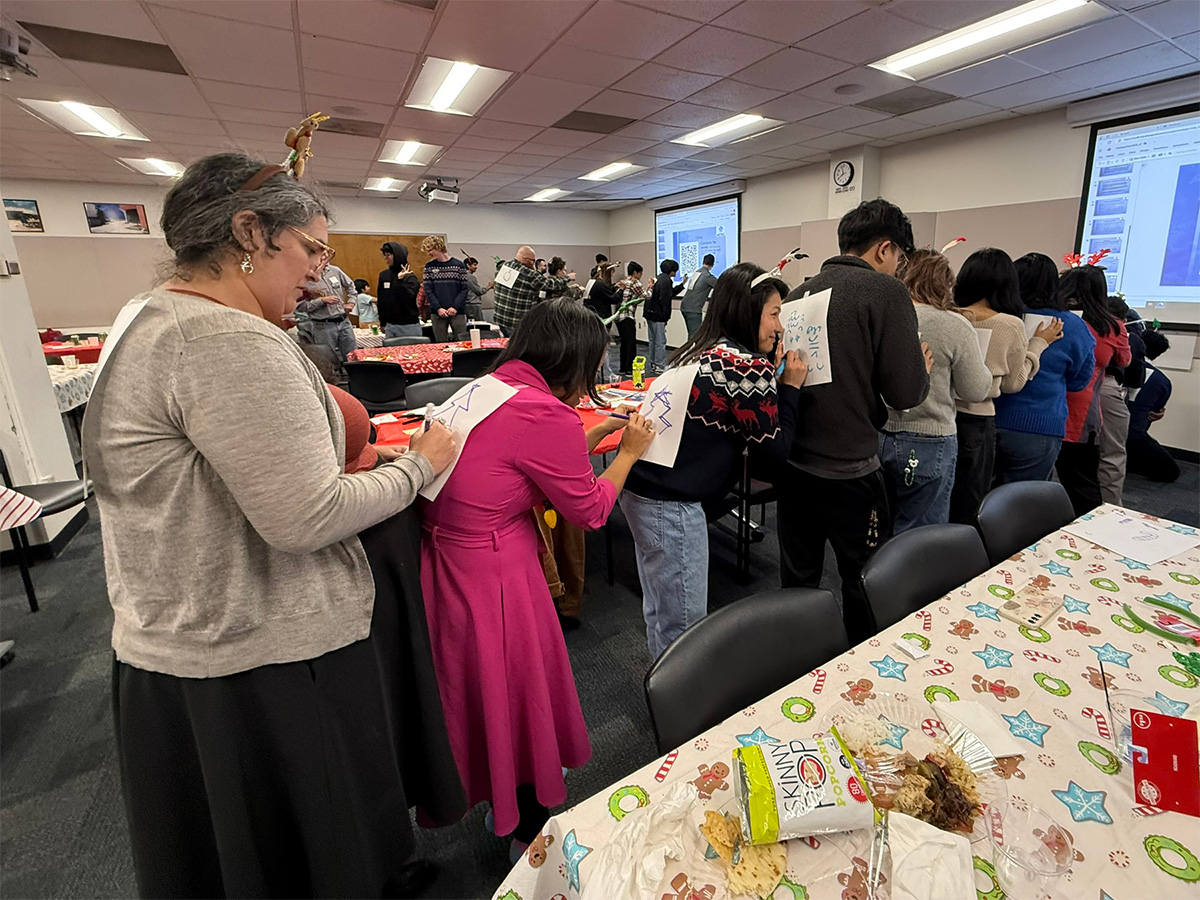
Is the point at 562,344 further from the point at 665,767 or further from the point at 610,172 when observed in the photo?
the point at 610,172

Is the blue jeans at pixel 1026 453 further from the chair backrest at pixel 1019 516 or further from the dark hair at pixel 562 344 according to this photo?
the dark hair at pixel 562 344

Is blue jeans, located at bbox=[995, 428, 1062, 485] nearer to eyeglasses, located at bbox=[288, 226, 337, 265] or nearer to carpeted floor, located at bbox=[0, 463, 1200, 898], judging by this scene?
carpeted floor, located at bbox=[0, 463, 1200, 898]

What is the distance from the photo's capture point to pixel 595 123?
4852 mm

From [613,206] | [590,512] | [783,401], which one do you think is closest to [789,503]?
[783,401]

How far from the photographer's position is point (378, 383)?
12.3 ft

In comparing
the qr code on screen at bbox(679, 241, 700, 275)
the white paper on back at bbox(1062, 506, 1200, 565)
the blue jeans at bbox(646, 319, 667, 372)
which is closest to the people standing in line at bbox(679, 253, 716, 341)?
the blue jeans at bbox(646, 319, 667, 372)

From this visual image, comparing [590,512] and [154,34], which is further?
[154,34]

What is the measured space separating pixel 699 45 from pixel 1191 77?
11.8 ft

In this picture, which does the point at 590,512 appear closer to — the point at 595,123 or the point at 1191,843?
the point at 1191,843

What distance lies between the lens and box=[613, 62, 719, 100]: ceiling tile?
367 centimetres

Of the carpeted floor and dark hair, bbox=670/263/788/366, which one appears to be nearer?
the carpeted floor

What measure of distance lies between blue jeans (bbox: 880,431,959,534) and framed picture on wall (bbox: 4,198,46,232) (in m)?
10.2

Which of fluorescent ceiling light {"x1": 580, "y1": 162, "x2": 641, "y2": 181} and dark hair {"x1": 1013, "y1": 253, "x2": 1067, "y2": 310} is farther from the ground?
fluorescent ceiling light {"x1": 580, "y1": 162, "x2": 641, "y2": 181}

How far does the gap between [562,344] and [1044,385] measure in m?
2.35
